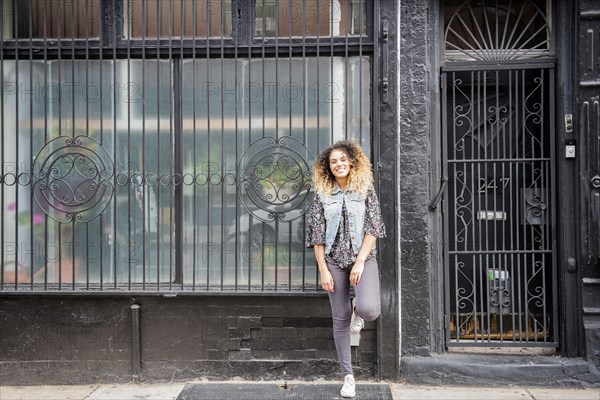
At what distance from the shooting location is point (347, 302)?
493 centimetres

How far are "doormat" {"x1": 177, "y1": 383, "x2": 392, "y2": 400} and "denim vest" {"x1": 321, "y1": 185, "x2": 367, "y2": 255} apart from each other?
1248 mm

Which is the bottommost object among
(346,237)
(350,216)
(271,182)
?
(346,237)

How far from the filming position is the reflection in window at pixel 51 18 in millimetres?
5598

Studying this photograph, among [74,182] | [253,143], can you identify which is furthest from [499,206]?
[74,182]

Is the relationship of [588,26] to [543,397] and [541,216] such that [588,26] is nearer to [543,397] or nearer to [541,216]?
[541,216]

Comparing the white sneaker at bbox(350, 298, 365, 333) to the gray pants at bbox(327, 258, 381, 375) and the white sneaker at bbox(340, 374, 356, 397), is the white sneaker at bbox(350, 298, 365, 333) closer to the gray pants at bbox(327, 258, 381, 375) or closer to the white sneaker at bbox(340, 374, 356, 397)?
the gray pants at bbox(327, 258, 381, 375)

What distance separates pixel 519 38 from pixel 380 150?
1.71m

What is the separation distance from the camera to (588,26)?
527cm

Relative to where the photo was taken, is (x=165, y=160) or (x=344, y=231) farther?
(x=165, y=160)

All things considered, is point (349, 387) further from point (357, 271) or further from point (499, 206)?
point (499, 206)

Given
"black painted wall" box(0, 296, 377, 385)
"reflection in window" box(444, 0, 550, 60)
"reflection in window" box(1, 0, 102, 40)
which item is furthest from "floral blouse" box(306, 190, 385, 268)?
"reflection in window" box(1, 0, 102, 40)

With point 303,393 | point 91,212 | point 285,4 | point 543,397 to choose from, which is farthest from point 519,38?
point 91,212

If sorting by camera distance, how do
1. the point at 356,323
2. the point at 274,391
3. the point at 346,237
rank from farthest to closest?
the point at 274,391
the point at 356,323
the point at 346,237

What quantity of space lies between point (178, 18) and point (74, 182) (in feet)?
5.89
